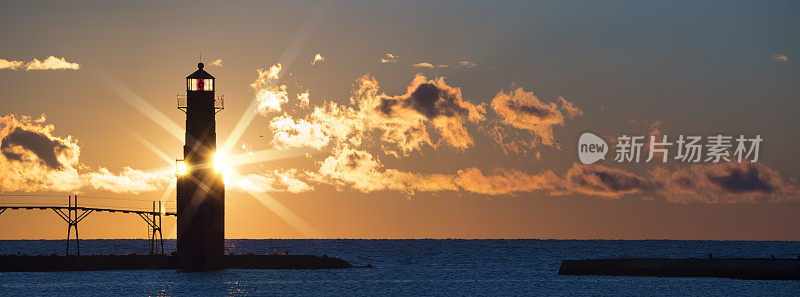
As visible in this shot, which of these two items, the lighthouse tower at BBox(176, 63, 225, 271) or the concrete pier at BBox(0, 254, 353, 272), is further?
the concrete pier at BBox(0, 254, 353, 272)

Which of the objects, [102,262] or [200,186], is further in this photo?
[102,262]

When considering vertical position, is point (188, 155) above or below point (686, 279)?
above

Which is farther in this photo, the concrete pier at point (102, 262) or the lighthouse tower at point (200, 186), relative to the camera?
the concrete pier at point (102, 262)

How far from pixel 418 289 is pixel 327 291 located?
9012 millimetres

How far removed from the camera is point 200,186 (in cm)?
7500

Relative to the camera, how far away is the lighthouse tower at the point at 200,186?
73.6 m

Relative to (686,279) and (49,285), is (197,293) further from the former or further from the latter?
(686,279)

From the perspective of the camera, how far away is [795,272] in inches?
2854

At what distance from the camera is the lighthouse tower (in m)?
73.6

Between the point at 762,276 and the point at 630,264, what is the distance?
14012mm

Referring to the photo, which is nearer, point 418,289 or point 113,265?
point 418,289

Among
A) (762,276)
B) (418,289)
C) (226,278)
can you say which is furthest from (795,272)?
(226,278)

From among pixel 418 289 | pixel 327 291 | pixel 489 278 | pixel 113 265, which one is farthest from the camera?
pixel 489 278

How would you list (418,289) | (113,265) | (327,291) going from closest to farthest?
(327,291), (418,289), (113,265)
